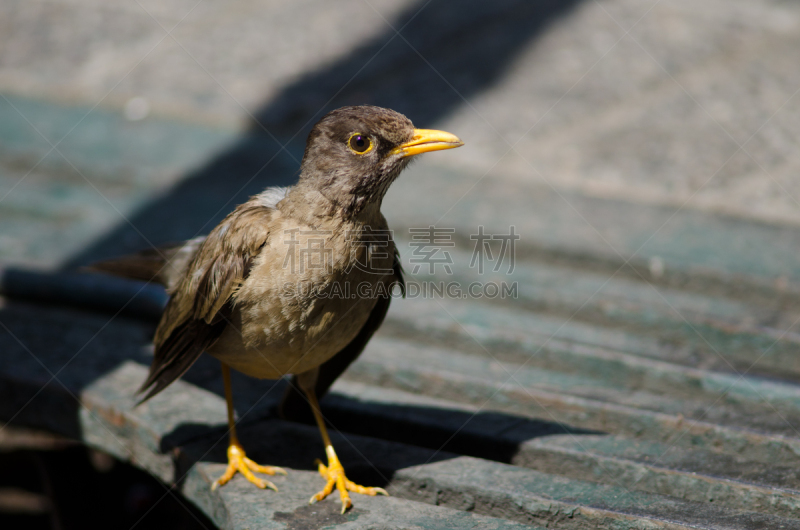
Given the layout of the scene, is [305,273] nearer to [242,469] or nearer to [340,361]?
[340,361]

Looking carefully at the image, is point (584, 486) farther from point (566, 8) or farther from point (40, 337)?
point (566, 8)

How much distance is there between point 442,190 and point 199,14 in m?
3.23

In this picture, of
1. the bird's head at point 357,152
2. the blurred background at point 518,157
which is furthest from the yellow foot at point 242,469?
the bird's head at point 357,152

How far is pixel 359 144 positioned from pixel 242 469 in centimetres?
141

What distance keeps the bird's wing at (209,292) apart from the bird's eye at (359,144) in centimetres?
43

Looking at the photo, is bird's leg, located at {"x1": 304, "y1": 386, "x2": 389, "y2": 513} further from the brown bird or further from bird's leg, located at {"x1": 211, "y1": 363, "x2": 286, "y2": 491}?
bird's leg, located at {"x1": 211, "y1": 363, "x2": 286, "y2": 491}

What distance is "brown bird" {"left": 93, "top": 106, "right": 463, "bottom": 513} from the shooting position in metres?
2.97

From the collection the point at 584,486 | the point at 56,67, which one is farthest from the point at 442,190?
the point at 56,67

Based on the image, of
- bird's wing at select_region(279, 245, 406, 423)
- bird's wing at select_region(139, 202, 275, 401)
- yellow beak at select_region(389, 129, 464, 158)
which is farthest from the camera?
bird's wing at select_region(279, 245, 406, 423)

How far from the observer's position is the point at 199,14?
6.96 metres

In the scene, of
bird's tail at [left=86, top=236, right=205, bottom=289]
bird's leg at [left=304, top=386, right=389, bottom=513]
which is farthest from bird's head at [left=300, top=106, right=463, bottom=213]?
bird's leg at [left=304, top=386, right=389, bottom=513]

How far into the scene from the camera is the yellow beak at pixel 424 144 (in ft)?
10.5

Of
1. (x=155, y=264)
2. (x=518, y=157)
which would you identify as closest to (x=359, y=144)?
(x=155, y=264)

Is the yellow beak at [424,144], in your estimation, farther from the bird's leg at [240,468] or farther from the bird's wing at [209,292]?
the bird's leg at [240,468]
